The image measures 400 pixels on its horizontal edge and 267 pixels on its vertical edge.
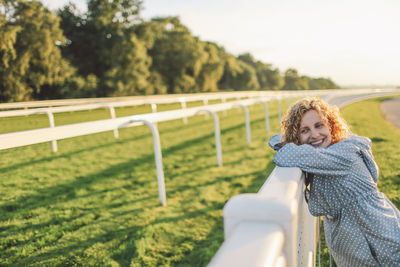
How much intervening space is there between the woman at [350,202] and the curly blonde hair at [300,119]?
0.21 metres

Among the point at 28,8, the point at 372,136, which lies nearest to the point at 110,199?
the point at 372,136

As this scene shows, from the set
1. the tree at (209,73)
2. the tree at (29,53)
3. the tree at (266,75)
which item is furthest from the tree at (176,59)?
the tree at (266,75)

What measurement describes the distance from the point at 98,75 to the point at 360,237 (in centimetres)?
3396

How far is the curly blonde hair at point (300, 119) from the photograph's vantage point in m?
1.83

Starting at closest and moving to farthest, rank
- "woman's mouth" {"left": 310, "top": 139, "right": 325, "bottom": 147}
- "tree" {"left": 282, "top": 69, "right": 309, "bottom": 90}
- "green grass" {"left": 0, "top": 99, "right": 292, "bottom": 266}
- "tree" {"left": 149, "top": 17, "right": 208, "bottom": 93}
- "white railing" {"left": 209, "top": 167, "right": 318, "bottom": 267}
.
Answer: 1. "white railing" {"left": 209, "top": 167, "right": 318, "bottom": 267}
2. "woman's mouth" {"left": 310, "top": 139, "right": 325, "bottom": 147}
3. "green grass" {"left": 0, "top": 99, "right": 292, "bottom": 266}
4. "tree" {"left": 149, "top": 17, "right": 208, "bottom": 93}
5. "tree" {"left": 282, "top": 69, "right": 309, "bottom": 90}

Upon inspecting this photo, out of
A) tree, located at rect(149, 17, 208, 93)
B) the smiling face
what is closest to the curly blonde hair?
the smiling face

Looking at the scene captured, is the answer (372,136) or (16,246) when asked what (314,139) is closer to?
(16,246)

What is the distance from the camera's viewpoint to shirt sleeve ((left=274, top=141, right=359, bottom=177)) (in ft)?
4.29

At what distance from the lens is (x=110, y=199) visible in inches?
136

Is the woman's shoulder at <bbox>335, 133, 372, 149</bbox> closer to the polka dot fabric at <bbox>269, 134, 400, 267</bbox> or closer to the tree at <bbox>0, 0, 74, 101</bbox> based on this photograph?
the polka dot fabric at <bbox>269, 134, 400, 267</bbox>

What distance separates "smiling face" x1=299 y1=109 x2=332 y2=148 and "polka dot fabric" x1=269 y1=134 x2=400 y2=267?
0.25 meters

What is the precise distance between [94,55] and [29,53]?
1097cm

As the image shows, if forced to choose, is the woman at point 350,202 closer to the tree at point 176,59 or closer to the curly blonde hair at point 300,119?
the curly blonde hair at point 300,119

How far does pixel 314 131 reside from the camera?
183cm
